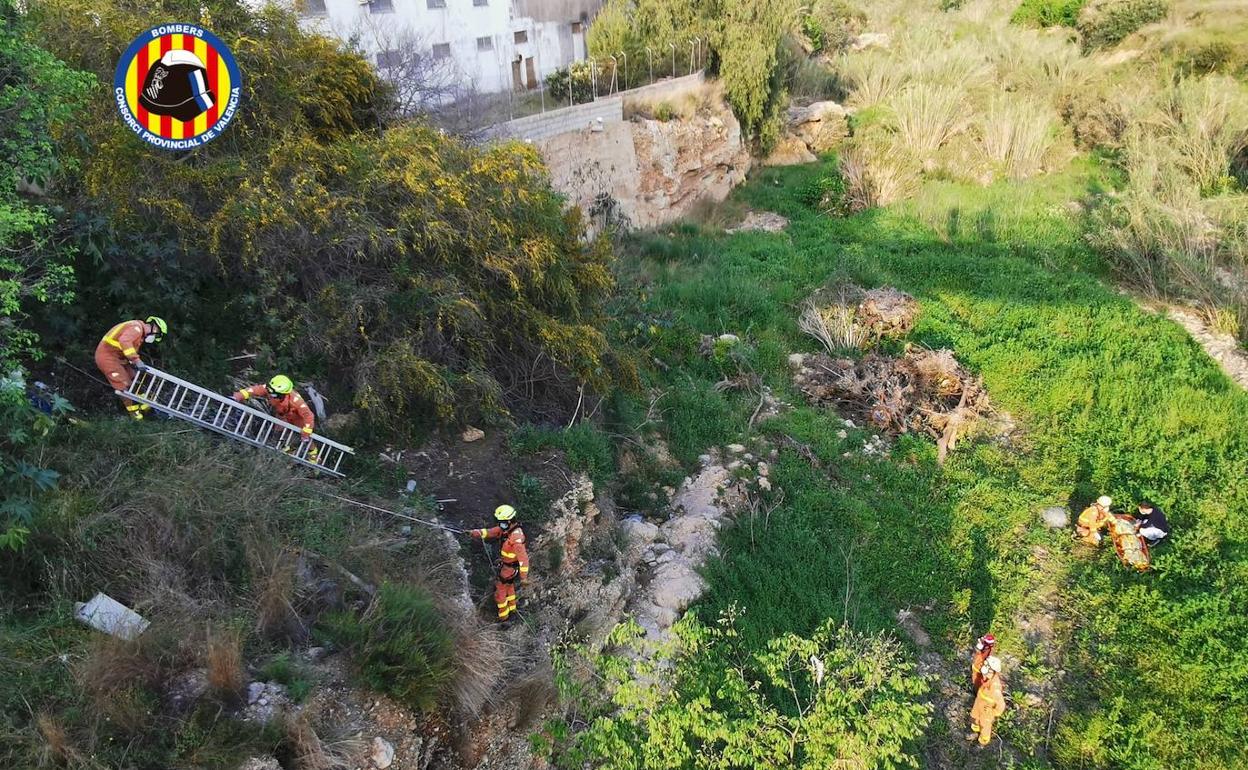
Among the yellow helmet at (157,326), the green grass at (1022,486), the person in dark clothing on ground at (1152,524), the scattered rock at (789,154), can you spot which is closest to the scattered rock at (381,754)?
the green grass at (1022,486)

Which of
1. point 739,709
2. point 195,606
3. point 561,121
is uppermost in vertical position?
point 561,121

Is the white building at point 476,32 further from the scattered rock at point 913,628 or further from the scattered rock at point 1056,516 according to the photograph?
the scattered rock at point 1056,516

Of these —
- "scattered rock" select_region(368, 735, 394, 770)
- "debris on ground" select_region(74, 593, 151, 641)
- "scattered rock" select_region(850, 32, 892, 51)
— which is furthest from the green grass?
"scattered rock" select_region(850, 32, 892, 51)

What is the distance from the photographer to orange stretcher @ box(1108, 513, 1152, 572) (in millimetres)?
7051

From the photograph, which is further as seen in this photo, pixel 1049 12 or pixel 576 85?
pixel 1049 12

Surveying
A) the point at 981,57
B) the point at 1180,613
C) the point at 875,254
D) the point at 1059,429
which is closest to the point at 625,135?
the point at 875,254

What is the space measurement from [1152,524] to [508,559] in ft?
22.2

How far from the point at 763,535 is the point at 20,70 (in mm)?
7217

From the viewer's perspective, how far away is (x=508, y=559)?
16.7ft

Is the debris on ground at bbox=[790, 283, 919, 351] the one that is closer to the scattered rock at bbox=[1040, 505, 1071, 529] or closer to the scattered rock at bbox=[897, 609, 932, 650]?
the scattered rock at bbox=[1040, 505, 1071, 529]

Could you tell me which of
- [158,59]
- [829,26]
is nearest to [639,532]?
[158,59]

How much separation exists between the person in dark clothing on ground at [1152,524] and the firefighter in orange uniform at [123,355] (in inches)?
370

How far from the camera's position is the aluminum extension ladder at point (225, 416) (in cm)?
527

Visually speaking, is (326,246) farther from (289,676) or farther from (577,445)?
(289,676)
